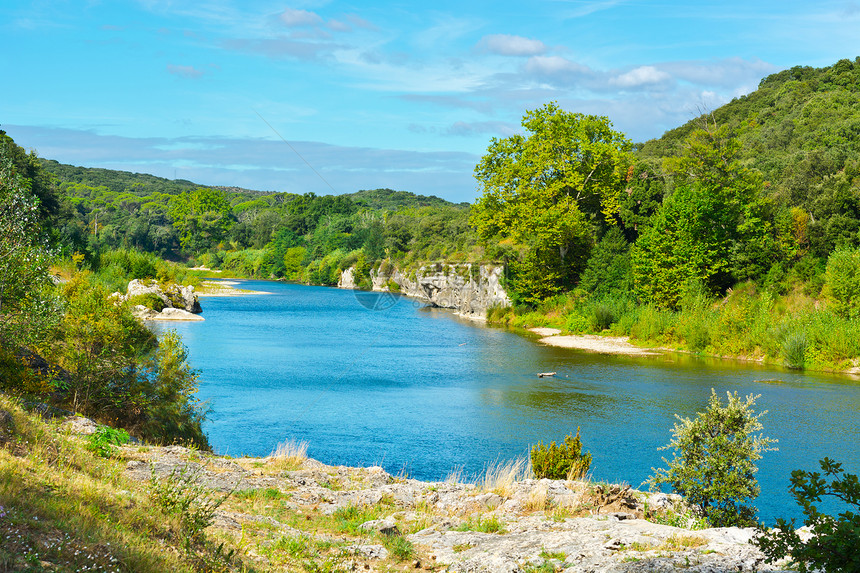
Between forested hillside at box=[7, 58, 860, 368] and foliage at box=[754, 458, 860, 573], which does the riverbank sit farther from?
forested hillside at box=[7, 58, 860, 368]

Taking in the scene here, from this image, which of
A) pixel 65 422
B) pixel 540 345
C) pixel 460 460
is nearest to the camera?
pixel 65 422

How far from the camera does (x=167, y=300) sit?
62438 millimetres

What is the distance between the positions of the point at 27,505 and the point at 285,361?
3553cm

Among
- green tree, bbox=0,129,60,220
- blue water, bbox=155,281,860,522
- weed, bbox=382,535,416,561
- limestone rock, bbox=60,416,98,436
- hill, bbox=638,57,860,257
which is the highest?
hill, bbox=638,57,860,257

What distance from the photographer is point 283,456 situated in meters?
15.9

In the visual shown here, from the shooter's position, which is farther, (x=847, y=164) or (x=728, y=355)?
(x=847, y=164)

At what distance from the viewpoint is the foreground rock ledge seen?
27.3ft

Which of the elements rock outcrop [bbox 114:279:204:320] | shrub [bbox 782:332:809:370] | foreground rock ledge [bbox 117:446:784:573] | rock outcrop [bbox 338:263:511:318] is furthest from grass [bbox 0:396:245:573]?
rock outcrop [bbox 338:263:511:318]

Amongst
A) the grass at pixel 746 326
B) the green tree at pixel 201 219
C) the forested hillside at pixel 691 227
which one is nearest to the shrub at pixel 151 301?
the forested hillside at pixel 691 227

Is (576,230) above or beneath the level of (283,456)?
above

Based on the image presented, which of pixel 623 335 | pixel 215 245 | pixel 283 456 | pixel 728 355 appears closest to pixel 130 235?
pixel 215 245

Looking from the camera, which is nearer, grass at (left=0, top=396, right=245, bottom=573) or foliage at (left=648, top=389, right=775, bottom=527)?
grass at (left=0, top=396, right=245, bottom=573)

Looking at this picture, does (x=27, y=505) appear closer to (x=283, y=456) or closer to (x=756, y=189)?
(x=283, y=456)

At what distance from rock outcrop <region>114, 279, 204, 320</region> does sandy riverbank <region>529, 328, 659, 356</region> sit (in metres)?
32.8
